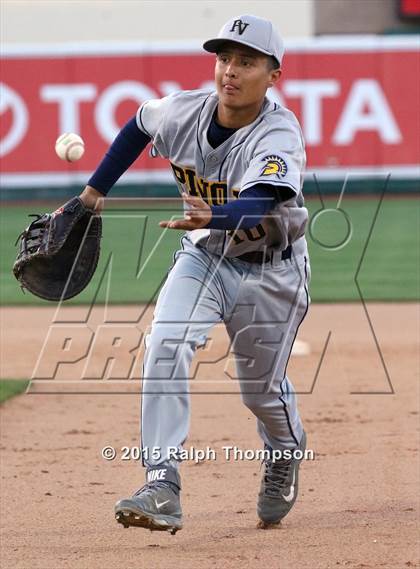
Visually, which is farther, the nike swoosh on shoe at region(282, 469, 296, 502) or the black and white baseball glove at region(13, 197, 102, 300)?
the nike swoosh on shoe at region(282, 469, 296, 502)

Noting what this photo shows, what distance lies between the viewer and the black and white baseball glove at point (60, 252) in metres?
4.45

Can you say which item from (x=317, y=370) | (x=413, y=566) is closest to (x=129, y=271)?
(x=317, y=370)

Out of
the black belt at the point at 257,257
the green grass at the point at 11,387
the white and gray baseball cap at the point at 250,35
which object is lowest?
the green grass at the point at 11,387

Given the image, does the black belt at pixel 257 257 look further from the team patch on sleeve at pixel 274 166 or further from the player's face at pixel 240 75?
the player's face at pixel 240 75

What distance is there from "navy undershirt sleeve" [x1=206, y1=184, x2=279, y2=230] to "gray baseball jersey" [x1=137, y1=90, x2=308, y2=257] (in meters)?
0.08

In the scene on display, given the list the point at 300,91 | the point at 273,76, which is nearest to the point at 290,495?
the point at 273,76

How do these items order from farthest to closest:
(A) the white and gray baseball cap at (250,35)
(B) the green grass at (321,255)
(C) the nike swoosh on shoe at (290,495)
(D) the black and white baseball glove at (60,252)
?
(B) the green grass at (321,255), (C) the nike swoosh on shoe at (290,495), (D) the black and white baseball glove at (60,252), (A) the white and gray baseball cap at (250,35)

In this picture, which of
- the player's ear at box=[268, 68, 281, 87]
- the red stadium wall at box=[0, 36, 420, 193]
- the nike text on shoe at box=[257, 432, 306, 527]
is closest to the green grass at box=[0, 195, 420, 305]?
the red stadium wall at box=[0, 36, 420, 193]

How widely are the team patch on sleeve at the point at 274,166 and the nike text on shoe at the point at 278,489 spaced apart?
129cm

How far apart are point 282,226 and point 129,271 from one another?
8.19 meters

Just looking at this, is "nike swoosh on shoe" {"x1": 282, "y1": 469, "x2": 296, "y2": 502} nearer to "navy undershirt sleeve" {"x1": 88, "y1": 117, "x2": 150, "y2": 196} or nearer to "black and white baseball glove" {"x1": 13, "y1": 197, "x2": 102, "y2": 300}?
"black and white baseball glove" {"x1": 13, "y1": 197, "x2": 102, "y2": 300}

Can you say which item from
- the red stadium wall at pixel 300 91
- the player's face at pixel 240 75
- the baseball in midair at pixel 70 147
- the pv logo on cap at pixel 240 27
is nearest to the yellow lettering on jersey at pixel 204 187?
the player's face at pixel 240 75

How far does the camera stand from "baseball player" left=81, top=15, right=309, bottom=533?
390 cm

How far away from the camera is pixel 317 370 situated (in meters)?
7.58
